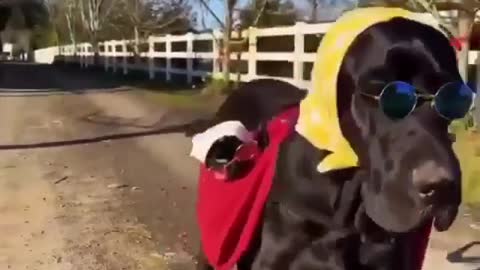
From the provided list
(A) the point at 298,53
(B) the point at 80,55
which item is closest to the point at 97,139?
(A) the point at 298,53

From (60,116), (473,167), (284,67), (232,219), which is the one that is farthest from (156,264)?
(284,67)

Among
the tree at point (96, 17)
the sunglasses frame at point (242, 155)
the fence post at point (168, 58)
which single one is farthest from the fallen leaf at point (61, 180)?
the tree at point (96, 17)

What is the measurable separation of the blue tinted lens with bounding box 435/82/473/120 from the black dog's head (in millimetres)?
20

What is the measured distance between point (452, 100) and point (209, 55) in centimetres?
1928

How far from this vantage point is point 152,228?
640 cm

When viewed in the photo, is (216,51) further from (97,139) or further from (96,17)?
(96,17)

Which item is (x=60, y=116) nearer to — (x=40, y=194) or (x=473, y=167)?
(x=40, y=194)

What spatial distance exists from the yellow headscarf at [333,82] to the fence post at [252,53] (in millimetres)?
14477

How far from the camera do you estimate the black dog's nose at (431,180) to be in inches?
82.8

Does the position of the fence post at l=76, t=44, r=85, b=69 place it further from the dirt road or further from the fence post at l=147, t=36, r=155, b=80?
the dirt road

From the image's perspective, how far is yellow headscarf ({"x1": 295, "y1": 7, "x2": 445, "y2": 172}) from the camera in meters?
2.40

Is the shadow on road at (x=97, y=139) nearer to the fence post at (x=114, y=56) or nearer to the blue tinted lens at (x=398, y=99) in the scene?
the blue tinted lens at (x=398, y=99)

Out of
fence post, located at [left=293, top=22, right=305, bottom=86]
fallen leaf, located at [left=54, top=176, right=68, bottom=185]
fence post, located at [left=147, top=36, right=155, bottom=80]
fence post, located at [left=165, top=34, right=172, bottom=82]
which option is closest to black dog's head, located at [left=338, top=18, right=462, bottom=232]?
fallen leaf, located at [left=54, top=176, right=68, bottom=185]

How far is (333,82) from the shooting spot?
2.40 meters
